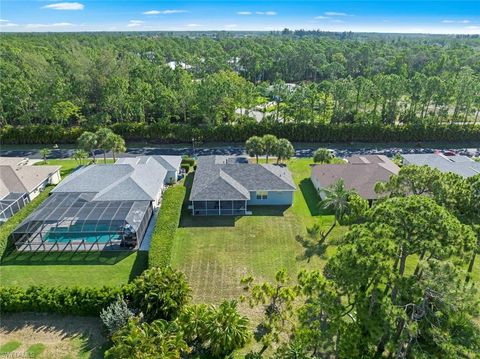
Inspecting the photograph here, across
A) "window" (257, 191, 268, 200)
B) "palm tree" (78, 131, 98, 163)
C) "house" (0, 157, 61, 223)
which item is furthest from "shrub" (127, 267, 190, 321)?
"palm tree" (78, 131, 98, 163)

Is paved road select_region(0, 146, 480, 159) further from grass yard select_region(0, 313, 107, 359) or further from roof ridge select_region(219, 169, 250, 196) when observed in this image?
grass yard select_region(0, 313, 107, 359)

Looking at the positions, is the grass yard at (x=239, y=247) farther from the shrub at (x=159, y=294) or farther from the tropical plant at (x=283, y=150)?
the tropical plant at (x=283, y=150)

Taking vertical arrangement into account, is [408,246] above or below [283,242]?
above

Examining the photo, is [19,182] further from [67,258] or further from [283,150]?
[283,150]

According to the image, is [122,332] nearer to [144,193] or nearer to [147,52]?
[144,193]

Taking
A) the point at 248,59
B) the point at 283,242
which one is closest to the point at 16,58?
the point at 248,59
